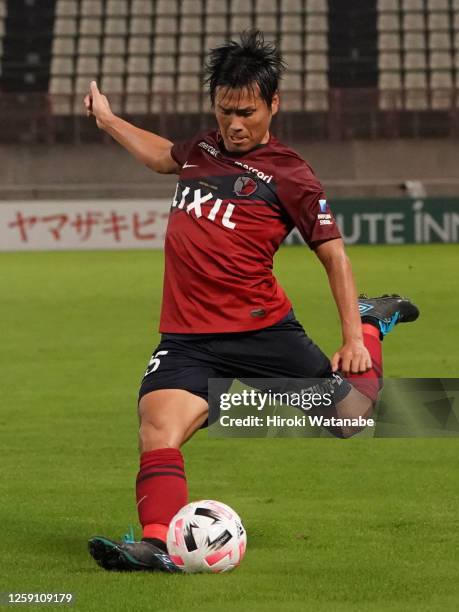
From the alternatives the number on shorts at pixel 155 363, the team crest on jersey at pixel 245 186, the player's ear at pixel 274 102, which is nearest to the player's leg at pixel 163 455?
the number on shorts at pixel 155 363

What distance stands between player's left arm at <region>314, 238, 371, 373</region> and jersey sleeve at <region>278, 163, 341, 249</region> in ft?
0.15

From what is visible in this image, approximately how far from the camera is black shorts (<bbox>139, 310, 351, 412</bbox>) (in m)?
5.64

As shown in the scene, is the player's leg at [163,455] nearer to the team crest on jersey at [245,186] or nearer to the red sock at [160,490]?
the red sock at [160,490]

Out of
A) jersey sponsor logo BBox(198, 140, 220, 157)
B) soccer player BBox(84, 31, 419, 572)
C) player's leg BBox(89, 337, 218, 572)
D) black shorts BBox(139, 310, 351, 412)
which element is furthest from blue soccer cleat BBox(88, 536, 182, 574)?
jersey sponsor logo BBox(198, 140, 220, 157)

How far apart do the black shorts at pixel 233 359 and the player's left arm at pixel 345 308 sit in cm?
33

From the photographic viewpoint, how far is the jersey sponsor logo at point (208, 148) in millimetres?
5832

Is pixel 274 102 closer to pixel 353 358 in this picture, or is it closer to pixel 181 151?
pixel 181 151

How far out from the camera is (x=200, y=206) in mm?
5734

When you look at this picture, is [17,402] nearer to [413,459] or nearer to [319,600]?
[413,459]

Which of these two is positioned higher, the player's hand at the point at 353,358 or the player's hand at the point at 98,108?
the player's hand at the point at 98,108

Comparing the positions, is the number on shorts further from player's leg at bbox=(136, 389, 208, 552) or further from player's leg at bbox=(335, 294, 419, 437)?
player's leg at bbox=(335, 294, 419, 437)

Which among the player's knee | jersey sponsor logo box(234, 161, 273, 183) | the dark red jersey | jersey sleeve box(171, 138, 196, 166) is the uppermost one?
jersey sleeve box(171, 138, 196, 166)

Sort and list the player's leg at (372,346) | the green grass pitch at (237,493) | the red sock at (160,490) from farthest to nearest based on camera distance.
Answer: the player's leg at (372,346) → the red sock at (160,490) → the green grass pitch at (237,493)

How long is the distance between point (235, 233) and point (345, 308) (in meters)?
0.52
